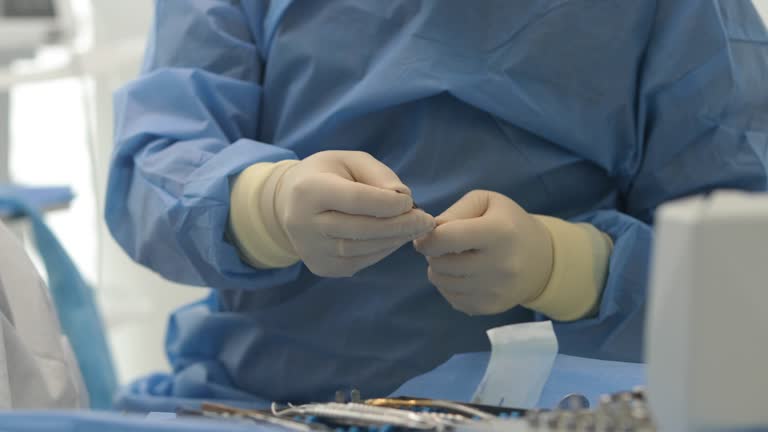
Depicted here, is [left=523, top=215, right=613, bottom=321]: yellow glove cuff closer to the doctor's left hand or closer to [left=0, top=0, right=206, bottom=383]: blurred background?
the doctor's left hand

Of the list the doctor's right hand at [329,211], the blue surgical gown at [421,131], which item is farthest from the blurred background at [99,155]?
the doctor's right hand at [329,211]

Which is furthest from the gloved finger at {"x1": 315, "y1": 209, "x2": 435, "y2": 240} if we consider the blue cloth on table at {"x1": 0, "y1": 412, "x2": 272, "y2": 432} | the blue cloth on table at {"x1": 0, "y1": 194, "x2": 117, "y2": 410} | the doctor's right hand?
the blue cloth on table at {"x1": 0, "y1": 194, "x2": 117, "y2": 410}

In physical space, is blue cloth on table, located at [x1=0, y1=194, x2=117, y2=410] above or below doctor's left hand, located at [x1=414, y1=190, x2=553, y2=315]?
below

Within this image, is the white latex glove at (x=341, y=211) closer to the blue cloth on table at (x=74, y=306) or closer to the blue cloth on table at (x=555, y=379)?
the blue cloth on table at (x=555, y=379)

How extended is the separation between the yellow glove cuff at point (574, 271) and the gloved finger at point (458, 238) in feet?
0.29

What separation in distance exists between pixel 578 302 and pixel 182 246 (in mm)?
332

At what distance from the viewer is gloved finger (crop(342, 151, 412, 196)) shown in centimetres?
66

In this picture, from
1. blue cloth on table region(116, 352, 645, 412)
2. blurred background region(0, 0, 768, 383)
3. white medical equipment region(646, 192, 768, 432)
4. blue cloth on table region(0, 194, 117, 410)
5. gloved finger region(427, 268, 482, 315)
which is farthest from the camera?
blurred background region(0, 0, 768, 383)

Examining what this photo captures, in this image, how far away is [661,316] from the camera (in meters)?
0.34

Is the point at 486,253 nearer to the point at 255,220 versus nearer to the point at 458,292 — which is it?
the point at 458,292

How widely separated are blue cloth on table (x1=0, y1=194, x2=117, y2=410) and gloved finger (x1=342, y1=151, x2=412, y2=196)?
714 millimetres

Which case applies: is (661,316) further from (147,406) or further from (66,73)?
(66,73)

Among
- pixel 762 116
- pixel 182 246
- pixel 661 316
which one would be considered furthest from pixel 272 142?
pixel 661 316

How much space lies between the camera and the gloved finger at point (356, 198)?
635 mm
